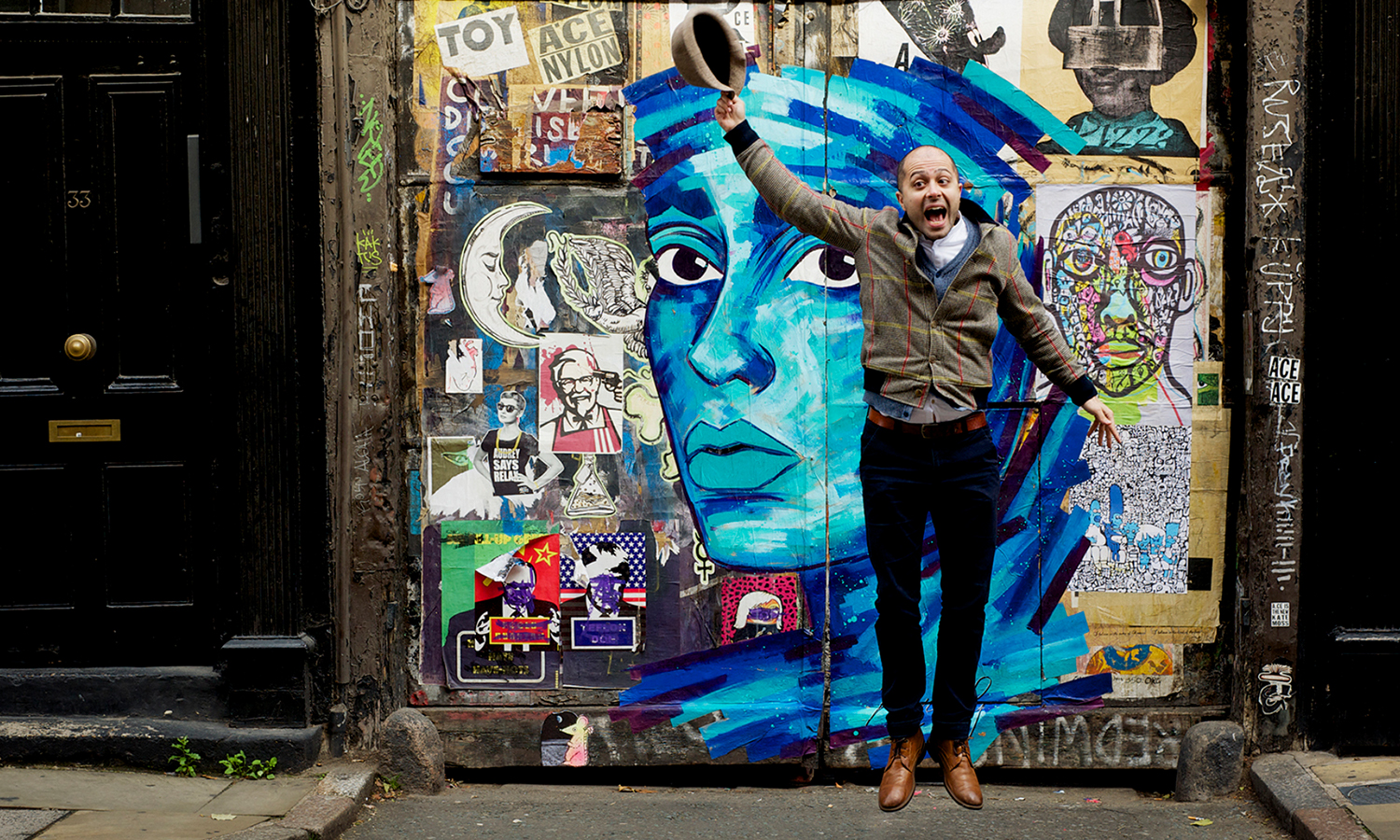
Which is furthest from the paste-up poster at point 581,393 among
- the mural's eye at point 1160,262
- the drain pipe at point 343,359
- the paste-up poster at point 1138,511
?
the mural's eye at point 1160,262

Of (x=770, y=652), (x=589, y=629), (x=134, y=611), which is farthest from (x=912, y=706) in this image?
(x=134, y=611)

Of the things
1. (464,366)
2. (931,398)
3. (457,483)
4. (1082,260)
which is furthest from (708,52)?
(457,483)

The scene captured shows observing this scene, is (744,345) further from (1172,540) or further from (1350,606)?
(1350,606)

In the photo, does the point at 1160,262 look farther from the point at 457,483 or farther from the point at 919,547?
the point at 457,483

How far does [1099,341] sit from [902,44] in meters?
1.62

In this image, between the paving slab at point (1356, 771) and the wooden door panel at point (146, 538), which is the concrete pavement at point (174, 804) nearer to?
the wooden door panel at point (146, 538)

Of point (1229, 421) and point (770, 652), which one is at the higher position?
point (1229, 421)

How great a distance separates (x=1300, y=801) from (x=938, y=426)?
236cm

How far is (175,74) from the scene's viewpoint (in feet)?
16.7

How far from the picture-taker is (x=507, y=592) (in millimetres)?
5191

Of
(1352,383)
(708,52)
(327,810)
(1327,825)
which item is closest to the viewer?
(708,52)

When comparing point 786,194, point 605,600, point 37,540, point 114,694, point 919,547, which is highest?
point 786,194

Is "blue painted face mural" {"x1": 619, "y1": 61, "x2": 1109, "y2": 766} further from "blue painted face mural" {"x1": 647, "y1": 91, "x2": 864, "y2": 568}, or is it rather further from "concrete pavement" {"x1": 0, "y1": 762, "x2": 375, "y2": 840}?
"concrete pavement" {"x1": 0, "y1": 762, "x2": 375, "y2": 840}

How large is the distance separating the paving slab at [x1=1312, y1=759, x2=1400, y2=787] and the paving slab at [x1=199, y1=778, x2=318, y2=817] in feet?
14.2
